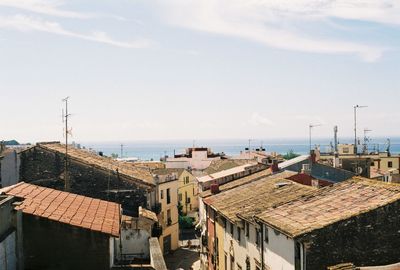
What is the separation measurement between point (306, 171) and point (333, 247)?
15.4m

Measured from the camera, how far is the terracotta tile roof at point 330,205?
19609mm

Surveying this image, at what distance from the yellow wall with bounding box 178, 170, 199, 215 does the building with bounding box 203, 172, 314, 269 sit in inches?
1517

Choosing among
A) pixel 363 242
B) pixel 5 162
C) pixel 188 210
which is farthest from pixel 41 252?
pixel 188 210

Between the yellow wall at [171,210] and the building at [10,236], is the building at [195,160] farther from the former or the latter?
the building at [10,236]

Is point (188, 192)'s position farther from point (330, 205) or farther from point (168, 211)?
point (330, 205)

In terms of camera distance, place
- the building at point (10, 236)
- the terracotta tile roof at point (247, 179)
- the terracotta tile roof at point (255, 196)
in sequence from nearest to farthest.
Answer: the building at point (10, 236) < the terracotta tile roof at point (255, 196) < the terracotta tile roof at point (247, 179)

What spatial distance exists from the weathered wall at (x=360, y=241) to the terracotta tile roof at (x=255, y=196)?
20.9 feet

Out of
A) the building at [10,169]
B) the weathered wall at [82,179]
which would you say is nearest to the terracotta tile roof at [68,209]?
the weathered wall at [82,179]

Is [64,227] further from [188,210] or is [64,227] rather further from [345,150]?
[345,150]

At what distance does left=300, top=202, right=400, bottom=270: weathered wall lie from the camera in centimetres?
1912

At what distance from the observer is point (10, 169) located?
1521 inches

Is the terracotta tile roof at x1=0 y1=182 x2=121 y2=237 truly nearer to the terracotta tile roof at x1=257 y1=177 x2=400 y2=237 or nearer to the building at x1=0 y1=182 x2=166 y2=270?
the building at x1=0 y1=182 x2=166 y2=270

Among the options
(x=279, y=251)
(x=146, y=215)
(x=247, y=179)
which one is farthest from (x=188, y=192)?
(x=279, y=251)

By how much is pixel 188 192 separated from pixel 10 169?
44758mm
